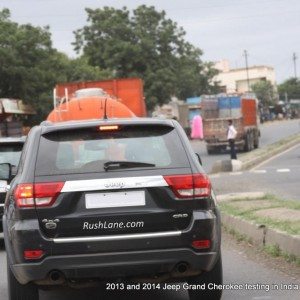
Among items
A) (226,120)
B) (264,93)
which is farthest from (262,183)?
(264,93)

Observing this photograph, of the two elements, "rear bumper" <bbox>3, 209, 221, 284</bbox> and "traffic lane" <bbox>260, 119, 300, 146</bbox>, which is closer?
"rear bumper" <bbox>3, 209, 221, 284</bbox>

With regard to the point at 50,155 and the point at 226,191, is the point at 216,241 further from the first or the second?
the point at 226,191

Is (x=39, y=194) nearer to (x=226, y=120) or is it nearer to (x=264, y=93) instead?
(x=226, y=120)

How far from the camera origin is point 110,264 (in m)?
5.86

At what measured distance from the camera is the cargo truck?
3744cm

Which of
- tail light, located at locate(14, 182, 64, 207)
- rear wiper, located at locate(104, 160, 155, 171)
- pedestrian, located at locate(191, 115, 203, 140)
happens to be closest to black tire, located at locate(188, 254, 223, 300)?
rear wiper, located at locate(104, 160, 155, 171)

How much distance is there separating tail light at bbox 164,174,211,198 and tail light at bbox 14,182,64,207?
902mm

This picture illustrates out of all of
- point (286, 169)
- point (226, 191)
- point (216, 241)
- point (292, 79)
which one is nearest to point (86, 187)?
point (216, 241)

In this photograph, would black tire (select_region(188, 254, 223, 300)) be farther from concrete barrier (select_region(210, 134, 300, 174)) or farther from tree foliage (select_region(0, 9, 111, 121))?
tree foliage (select_region(0, 9, 111, 121))

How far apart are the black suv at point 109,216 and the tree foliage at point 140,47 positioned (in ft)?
170

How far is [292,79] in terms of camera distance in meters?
149

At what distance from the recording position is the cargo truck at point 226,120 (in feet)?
123

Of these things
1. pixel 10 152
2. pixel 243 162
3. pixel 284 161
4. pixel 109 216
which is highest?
pixel 10 152

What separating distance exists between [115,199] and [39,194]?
2.00 feet
